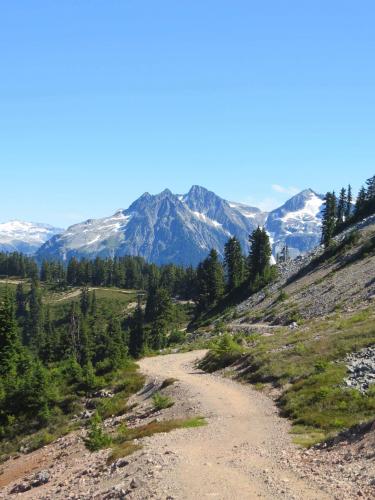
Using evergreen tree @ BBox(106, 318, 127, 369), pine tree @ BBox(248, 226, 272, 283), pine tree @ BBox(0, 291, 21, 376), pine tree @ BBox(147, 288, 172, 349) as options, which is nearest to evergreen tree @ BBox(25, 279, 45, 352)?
evergreen tree @ BBox(106, 318, 127, 369)

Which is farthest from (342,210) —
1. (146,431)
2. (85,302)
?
(146,431)

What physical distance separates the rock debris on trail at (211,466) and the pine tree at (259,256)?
82.9 meters

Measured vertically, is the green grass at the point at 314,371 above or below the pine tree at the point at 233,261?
below

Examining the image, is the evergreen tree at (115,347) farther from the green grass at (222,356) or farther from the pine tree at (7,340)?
the pine tree at (7,340)

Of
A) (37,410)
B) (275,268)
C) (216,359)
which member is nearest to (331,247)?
(275,268)

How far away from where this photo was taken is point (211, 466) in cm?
1925

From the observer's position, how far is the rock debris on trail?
54.4ft

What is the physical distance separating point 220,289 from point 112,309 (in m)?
78.4

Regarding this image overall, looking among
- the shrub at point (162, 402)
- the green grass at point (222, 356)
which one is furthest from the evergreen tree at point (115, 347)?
the shrub at point (162, 402)

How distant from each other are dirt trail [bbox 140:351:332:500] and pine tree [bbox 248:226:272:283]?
265 ft

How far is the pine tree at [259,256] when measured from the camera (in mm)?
115500

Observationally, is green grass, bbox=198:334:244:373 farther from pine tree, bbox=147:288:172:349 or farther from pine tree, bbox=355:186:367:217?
pine tree, bbox=355:186:367:217

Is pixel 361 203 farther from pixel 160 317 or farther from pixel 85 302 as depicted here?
pixel 85 302

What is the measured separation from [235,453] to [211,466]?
6.83ft
